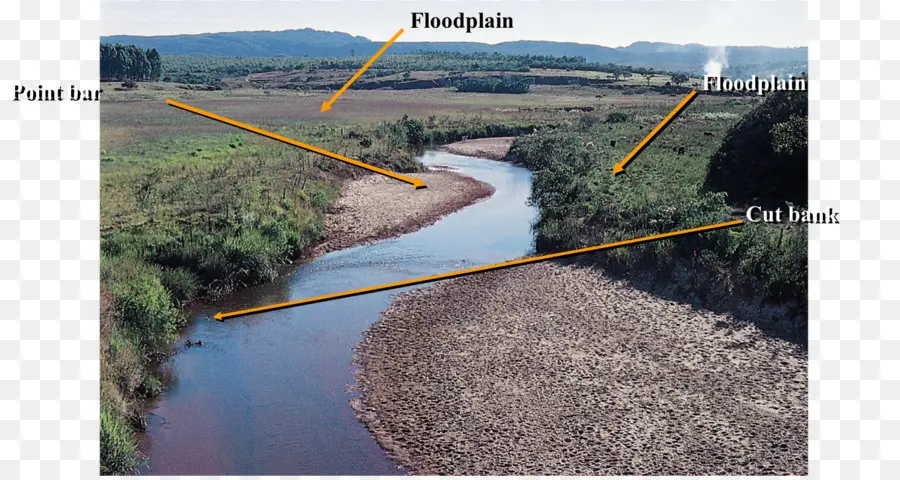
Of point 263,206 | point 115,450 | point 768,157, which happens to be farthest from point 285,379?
point 768,157

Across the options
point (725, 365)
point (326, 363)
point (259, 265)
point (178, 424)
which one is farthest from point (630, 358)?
point (259, 265)

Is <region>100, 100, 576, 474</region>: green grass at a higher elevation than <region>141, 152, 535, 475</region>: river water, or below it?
higher

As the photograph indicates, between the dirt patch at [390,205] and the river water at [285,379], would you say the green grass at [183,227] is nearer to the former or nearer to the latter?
the river water at [285,379]

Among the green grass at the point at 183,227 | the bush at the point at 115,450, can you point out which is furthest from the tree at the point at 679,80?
the bush at the point at 115,450

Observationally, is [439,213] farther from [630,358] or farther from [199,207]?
[630,358]

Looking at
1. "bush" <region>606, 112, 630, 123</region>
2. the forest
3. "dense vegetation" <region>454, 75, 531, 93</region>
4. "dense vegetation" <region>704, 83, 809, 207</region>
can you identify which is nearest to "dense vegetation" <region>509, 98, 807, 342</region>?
"dense vegetation" <region>704, 83, 809, 207</region>

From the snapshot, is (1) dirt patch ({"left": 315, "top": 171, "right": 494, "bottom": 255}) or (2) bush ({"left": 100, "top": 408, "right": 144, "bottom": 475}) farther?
(1) dirt patch ({"left": 315, "top": 171, "right": 494, "bottom": 255})

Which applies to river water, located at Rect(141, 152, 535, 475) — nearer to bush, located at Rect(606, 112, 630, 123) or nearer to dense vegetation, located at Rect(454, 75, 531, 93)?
bush, located at Rect(606, 112, 630, 123)
